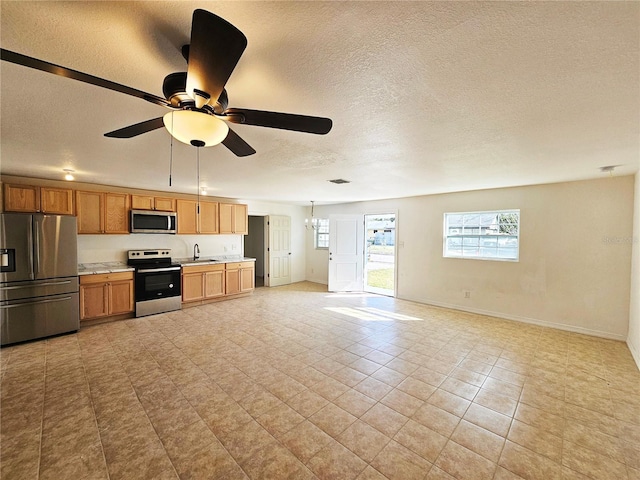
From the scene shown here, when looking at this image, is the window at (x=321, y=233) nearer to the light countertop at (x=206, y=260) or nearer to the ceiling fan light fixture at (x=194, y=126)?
the light countertop at (x=206, y=260)

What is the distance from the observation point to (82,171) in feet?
12.4

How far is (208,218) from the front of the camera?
19.8 ft

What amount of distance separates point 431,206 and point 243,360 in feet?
15.2

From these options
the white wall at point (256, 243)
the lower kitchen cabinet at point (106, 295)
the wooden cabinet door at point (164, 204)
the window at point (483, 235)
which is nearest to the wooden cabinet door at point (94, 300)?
the lower kitchen cabinet at point (106, 295)

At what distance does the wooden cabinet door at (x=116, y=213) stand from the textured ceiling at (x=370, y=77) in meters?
1.79

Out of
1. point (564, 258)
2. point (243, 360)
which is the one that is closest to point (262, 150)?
point (243, 360)

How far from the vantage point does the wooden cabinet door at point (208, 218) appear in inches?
234

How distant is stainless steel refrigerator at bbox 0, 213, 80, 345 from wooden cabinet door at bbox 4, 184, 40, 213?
509mm

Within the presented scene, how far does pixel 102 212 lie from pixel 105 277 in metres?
1.14

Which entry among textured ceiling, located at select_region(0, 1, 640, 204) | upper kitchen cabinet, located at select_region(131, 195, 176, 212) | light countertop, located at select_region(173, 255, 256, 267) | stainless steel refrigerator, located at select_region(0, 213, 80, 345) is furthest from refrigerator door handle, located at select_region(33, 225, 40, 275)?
light countertop, located at select_region(173, 255, 256, 267)

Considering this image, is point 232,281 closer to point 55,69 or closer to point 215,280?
point 215,280

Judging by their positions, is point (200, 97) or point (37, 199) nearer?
point (200, 97)

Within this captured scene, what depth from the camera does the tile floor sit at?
181cm

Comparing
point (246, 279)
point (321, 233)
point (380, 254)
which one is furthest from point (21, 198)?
point (380, 254)
